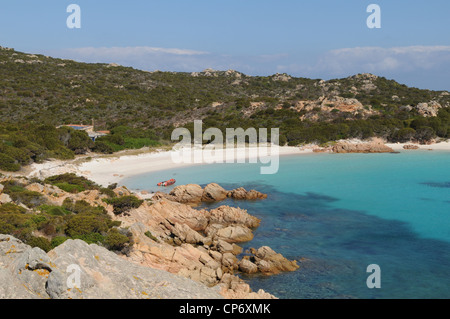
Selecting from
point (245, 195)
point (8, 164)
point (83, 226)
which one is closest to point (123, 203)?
point (83, 226)

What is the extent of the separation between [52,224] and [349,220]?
16.7m

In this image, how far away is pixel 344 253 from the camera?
733 inches

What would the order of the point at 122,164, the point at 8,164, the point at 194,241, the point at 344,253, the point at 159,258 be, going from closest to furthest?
the point at 159,258, the point at 344,253, the point at 194,241, the point at 8,164, the point at 122,164

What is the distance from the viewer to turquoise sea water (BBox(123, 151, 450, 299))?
15.8m

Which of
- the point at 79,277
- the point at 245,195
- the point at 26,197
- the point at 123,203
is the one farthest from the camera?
the point at 245,195

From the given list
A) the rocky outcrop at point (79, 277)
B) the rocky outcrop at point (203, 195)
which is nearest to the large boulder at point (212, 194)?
the rocky outcrop at point (203, 195)

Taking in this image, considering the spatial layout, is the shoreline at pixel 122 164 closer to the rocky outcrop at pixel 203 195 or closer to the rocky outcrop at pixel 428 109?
the rocky outcrop at pixel 203 195

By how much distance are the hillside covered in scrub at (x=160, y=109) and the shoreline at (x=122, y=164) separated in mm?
1529

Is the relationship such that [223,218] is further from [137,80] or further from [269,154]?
[137,80]

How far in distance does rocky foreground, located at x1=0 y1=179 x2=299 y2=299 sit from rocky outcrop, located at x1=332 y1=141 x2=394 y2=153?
25.6 meters

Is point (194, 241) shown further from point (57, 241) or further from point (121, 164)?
point (121, 164)
